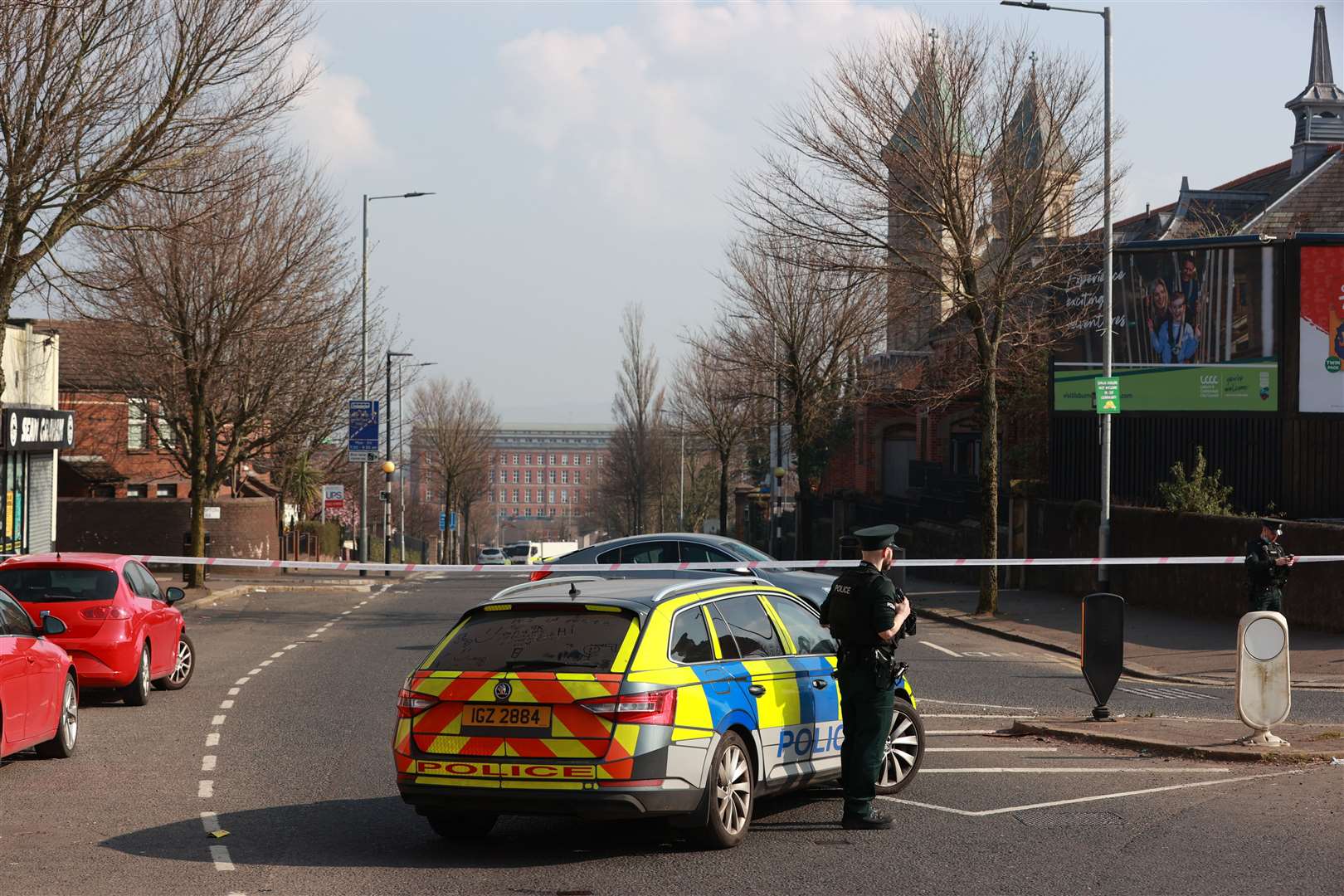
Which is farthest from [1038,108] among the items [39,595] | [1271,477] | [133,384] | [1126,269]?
[133,384]

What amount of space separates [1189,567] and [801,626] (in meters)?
17.2

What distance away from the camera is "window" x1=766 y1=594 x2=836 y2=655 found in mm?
9570

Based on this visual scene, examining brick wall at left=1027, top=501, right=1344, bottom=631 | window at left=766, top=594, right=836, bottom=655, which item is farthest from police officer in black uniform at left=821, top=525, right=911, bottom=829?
brick wall at left=1027, top=501, right=1344, bottom=631

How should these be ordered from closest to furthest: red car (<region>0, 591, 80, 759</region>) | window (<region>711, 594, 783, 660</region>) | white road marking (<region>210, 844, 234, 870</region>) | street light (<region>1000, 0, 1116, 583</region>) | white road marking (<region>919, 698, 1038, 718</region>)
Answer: white road marking (<region>210, 844, 234, 870</region>)
window (<region>711, 594, 783, 660</region>)
red car (<region>0, 591, 80, 759</region>)
white road marking (<region>919, 698, 1038, 718</region>)
street light (<region>1000, 0, 1116, 583</region>)

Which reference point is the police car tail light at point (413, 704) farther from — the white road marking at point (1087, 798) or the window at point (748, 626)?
the white road marking at point (1087, 798)

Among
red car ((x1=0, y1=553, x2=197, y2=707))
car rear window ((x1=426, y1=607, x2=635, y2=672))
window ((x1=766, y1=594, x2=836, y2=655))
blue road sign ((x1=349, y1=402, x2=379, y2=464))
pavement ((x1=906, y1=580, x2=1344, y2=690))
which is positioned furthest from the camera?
blue road sign ((x1=349, y1=402, x2=379, y2=464))

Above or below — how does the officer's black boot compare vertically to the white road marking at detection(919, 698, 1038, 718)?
above

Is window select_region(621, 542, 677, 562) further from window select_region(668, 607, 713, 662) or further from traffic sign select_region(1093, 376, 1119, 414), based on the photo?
window select_region(668, 607, 713, 662)

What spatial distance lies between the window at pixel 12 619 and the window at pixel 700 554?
10.3m

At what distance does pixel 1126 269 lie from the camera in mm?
30375

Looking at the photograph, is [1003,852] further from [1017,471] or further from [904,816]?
[1017,471]

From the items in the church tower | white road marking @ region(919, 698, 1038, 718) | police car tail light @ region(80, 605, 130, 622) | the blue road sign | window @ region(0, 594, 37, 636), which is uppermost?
the church tower

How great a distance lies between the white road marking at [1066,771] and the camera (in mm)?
10805

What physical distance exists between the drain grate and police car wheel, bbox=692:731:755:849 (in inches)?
72.7
